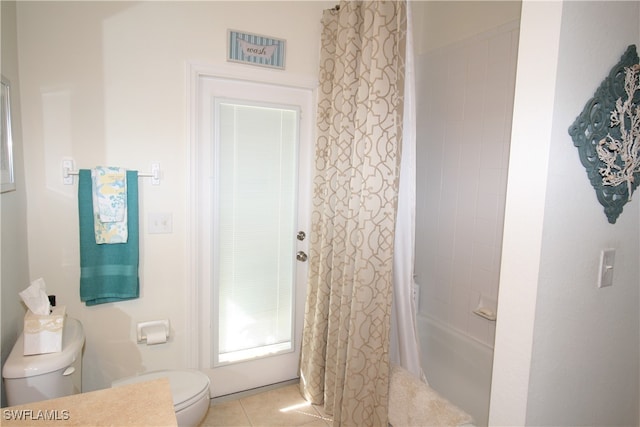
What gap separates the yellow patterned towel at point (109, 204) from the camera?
195 centimetres

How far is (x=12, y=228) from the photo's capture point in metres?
1.69

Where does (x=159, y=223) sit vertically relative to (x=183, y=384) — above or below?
above

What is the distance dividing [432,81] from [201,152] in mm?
1671

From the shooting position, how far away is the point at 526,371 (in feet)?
3.97

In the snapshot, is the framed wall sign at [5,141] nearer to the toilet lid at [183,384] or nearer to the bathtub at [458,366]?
the toilet lid at [183,384]

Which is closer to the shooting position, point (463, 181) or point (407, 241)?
point (407, 241)

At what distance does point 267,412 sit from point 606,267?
196 cm

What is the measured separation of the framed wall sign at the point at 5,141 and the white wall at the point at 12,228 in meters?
0.05

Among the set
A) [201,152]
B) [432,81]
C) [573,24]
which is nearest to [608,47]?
[573,24]

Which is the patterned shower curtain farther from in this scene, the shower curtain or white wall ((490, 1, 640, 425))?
white wall ((490, 1, 640, 425))

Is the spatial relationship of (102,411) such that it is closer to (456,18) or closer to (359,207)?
(359,207)

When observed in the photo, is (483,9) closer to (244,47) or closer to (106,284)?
(244,47)

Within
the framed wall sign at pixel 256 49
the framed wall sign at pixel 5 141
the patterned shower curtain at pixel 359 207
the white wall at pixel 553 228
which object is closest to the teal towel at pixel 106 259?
the framed wall sign at pixel 5 141

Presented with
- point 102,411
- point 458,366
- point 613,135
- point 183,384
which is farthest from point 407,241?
point 102,411
